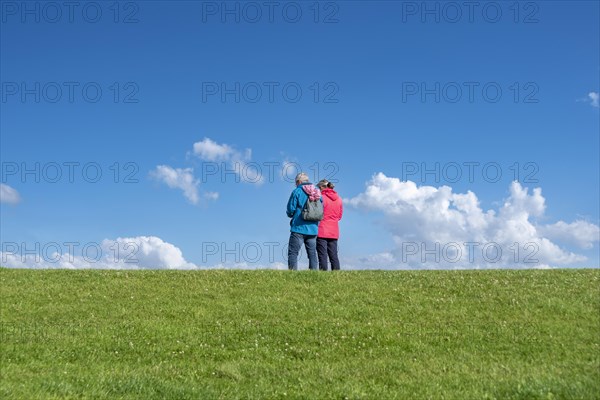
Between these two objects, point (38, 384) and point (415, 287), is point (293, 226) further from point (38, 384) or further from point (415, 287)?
point (38, 384)

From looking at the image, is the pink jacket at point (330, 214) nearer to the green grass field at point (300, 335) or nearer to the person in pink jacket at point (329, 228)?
the person in pink jacket at point (329, 228)

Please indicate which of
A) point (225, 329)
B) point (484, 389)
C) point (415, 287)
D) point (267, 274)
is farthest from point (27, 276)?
point (484, 389)

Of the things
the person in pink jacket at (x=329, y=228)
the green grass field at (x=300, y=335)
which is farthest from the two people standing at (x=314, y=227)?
the green grass field at (x=300, y=335)

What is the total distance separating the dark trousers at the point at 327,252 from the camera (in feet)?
77.7

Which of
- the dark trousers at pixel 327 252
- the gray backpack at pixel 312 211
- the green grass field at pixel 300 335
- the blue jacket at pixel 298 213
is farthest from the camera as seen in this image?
the dark trousers at pixel 327 252

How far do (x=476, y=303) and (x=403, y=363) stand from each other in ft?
17.7

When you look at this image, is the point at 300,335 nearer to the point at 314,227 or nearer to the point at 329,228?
the point at 314,227

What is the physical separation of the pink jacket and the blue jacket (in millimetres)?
458

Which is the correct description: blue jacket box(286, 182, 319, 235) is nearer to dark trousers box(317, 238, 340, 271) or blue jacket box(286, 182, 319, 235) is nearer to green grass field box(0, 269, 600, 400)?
dark trousers box(317, 238, 340, 271)

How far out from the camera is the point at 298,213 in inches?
917

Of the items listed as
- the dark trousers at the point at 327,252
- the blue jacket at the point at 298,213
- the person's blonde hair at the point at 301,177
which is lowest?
the dark trousers at the point at 327,252

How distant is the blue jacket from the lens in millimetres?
23250

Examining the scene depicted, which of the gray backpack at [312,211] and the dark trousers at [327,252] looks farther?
the dark trousers at [327,252]

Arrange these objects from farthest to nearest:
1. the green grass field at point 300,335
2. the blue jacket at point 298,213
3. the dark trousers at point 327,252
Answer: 1. the dark trousers at point 327,252
2. the blue jacket at point 298,213
3. the green grass field at point 300,335
